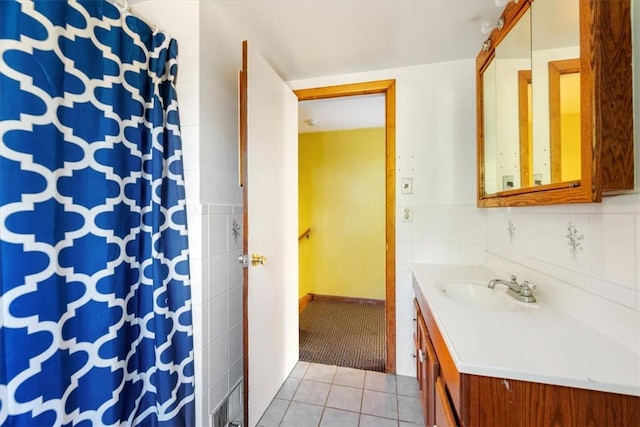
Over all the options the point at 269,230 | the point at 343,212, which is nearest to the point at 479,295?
the point at 269,230

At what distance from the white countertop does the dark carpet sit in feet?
4.46

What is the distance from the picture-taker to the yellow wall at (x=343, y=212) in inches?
134

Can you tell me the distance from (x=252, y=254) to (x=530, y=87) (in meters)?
1.44

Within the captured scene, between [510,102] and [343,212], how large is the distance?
2399 millimetres

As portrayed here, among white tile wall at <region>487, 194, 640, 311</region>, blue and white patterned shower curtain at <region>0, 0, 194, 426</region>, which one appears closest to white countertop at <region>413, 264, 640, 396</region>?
white tile wall at <region>487, 194, 640, 311</region>

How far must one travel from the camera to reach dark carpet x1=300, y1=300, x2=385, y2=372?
212cm

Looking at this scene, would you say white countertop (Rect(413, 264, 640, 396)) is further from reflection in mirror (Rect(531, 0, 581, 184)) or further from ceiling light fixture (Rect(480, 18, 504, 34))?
ceiling light fixture (Rect(480, 18, 504, 34))

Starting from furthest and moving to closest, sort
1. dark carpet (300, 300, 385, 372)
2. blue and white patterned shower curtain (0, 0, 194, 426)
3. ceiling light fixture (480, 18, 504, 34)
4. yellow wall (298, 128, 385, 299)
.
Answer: yellow wall (298, 128, 385, 299), dark carpet (300, 300, 385, 372), ceiling light fixture (480, 18, 504, 34), blue and white patterned shower curtain (0, 0, 194, 426)

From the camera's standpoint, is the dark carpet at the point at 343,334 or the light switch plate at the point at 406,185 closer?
the light switch plate at the point at 406,185

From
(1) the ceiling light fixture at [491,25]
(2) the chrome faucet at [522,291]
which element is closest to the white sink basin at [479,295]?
(2) the chrome faucet at [522,291]

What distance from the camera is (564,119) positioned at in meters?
0.88

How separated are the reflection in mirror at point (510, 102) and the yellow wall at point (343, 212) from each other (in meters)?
2.00

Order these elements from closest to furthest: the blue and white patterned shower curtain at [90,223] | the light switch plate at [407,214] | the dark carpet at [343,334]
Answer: the blue and white patterned shower curtain at [90,223]
the light switch plate at [407,214]
the dark carpet at [343,334]

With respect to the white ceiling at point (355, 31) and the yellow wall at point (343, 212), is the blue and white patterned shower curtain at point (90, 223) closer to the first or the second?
the white ceiling at point (355, 31)
